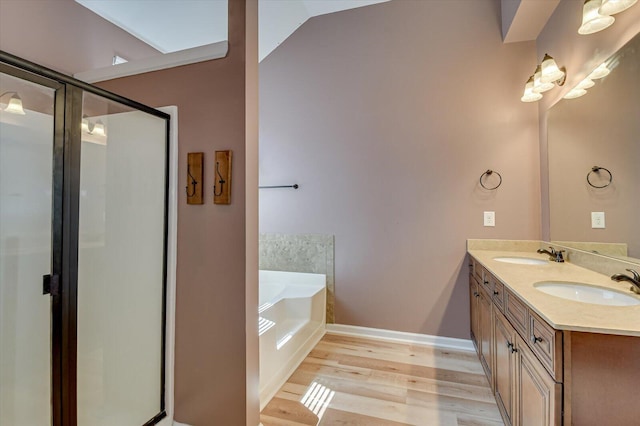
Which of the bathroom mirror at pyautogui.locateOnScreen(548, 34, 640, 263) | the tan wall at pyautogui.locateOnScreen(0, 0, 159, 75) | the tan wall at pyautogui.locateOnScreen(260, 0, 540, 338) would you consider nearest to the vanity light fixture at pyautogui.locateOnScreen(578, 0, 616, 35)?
the bathroom mirror at pyautogui.locateOnScreen(548, 34, 640, 263)

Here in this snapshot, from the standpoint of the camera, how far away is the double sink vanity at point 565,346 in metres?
0.96

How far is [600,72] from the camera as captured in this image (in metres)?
1.71

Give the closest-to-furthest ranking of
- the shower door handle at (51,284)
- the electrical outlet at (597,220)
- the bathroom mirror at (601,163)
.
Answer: the shower door handle at (51,284)
the bathroom mirror at (601,163)
the electrical outlet at (597,220)

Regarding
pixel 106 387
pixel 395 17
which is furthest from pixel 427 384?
pixel 395 17

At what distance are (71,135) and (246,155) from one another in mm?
736

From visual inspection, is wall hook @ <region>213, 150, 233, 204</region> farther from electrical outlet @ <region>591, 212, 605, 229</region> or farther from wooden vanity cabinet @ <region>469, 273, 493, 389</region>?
electrical outlet @ <region>591, 212, 605, 229</region>

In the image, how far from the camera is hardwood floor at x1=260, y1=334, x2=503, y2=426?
1782 mm

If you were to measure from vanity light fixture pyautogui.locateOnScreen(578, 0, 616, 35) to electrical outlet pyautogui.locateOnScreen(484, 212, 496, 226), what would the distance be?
1411mm

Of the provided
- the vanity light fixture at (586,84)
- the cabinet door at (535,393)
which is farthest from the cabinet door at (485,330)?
the vanity light fixture at (586,84)

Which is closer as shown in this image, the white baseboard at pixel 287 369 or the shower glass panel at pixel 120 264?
the shower glass panel at pixel 120 264

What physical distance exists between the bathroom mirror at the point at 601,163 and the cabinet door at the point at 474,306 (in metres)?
0.68

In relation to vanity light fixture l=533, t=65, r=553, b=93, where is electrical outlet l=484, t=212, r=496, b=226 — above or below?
below

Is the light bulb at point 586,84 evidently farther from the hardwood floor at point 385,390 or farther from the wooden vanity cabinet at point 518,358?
the hardwood floor at point 385,390

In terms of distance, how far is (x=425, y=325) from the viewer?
9.13 ft
